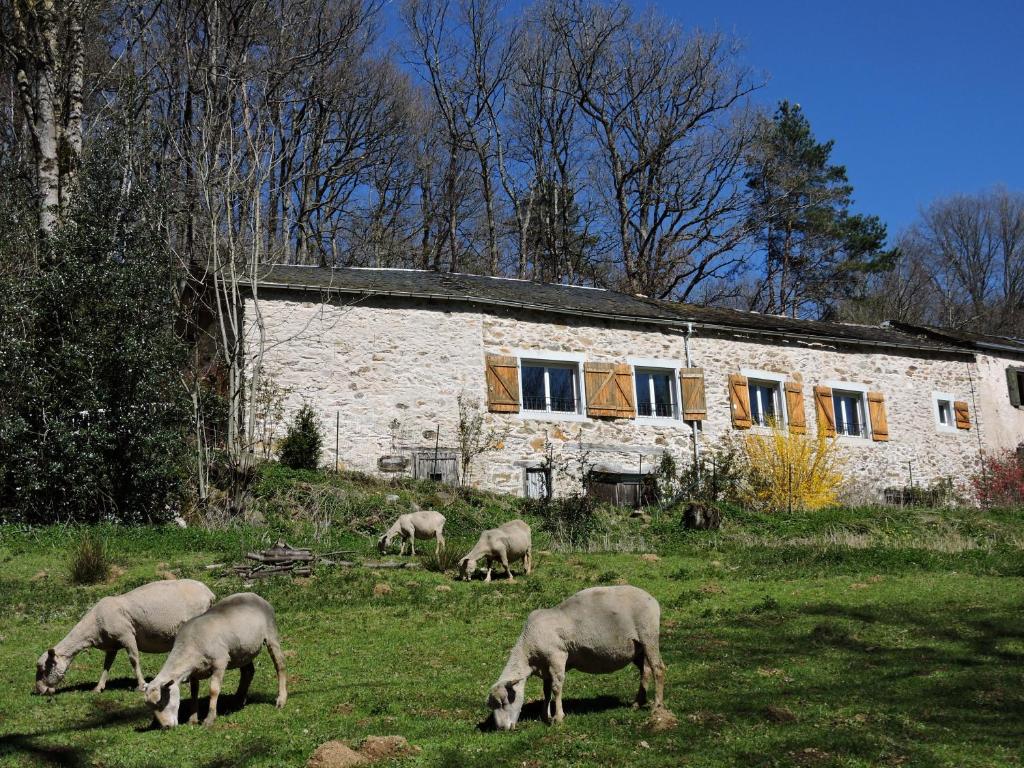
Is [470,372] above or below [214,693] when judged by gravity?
above

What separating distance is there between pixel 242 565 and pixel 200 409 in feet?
18.3

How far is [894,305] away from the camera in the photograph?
1901 inches

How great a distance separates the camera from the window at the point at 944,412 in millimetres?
29391

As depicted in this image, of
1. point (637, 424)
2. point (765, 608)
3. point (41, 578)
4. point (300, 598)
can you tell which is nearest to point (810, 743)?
point (765, 608)

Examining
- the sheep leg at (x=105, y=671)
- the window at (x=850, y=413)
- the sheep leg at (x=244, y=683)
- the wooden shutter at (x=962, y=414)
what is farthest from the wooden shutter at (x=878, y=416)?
the sheep leg at (x=105, y=671)

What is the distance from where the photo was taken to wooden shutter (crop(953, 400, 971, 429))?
97.1ft

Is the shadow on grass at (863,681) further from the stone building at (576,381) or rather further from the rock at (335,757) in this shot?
the stone building at (576,381)

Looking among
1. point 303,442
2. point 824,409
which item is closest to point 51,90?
point 303,442

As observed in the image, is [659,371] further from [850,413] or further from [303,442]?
[303,442]

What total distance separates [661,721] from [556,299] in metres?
18.9

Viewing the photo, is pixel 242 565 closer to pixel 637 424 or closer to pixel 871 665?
pixel 871 665

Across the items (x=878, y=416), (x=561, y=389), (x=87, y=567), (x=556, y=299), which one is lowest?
(x=87, y=567)

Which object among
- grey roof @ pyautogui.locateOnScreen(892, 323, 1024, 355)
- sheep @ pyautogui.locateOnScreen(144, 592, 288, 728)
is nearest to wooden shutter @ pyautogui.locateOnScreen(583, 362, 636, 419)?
grey roof @ pyautogui.locateOnScreen(892, 323, 1024, 355)

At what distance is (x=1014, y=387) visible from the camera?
1235 inches
